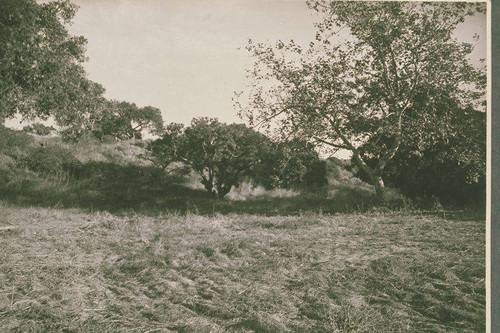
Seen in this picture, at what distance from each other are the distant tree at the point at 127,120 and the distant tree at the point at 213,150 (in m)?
0.48

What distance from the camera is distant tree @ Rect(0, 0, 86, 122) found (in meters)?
4.95

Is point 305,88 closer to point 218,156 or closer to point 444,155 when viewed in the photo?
point 218,156

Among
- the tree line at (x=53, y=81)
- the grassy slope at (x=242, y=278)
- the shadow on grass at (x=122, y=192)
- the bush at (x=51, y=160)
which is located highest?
the tree line at (x=53, y=81)

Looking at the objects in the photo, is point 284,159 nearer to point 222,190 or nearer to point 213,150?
point 213,150

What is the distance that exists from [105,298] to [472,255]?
13.8ft

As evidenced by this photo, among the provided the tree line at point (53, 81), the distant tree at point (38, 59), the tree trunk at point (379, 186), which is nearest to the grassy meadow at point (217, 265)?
the tree trunk at point (379, 186)

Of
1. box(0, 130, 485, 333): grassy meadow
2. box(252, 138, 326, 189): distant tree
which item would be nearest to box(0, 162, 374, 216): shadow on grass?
box(0, 130, 485, 333): grassy meadow

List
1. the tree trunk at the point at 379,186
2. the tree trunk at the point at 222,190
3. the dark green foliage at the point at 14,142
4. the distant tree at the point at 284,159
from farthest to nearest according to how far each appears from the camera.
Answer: the tree trunk at the point at 222,190
the tree trunk at the point at 379,186
the distant tree at the point at 284,159
the dark green foliage at the point at 14,142

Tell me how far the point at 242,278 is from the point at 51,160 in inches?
267

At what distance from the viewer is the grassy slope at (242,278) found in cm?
283

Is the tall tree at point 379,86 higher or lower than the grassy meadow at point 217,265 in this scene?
higher

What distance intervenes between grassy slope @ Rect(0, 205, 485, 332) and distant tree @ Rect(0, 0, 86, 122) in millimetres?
2180

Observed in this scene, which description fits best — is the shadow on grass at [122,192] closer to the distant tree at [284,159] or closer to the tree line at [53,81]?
the distant tree at [284,159]

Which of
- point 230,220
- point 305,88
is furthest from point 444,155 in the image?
point 230,220
